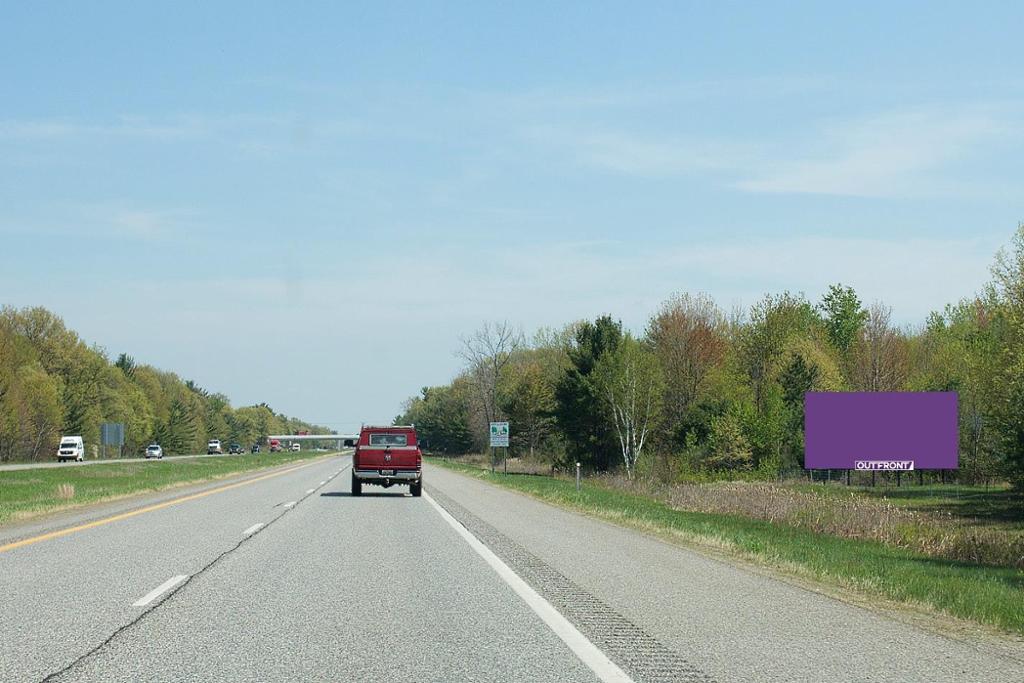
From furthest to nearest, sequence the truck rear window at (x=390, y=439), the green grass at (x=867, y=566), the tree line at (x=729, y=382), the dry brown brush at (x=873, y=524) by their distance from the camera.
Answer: the tree line at (x=729, y=382), the truck rear window at (x=390, y=439), the dry brown brush at (x=873, y=524), the green grass at (x=867, y=566)

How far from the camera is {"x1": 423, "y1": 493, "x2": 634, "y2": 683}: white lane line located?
7208 mm

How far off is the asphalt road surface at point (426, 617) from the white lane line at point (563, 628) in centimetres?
3

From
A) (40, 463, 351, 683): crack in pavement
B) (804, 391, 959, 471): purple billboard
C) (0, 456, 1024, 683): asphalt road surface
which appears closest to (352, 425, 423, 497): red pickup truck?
(40, 463, 351, 683): crack in pavement

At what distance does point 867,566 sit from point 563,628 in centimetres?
845

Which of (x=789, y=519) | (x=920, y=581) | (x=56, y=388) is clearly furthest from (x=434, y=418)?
(x=920, y=581)

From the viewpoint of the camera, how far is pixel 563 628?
9031mm

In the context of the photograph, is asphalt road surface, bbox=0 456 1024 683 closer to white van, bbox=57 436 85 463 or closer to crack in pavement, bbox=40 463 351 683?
crack in pavement, bbox=40 463 351 683

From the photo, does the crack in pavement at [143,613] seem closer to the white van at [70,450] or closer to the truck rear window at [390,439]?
the truck rear window at [390,439]

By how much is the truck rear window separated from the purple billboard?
2112cm

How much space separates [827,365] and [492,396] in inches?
1446

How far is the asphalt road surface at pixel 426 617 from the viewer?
7312 millimetres

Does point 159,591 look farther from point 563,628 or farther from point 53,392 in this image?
point 53,392

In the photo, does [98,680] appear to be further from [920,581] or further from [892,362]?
[892,362]

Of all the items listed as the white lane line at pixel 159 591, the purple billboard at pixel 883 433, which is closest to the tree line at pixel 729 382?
the purple billboard at pixel 883 433
